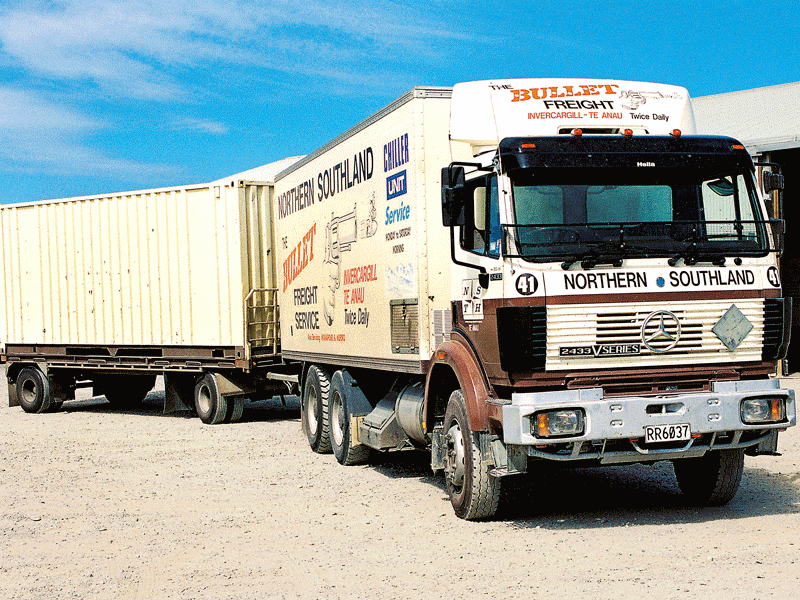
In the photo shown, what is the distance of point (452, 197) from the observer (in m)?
7.59

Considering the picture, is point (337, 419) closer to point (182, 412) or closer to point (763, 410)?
point (763, 410)

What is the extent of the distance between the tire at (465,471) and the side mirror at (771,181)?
2.92m

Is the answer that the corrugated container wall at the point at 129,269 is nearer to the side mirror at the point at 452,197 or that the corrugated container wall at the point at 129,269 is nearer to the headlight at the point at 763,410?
the side mirror at the point at 452,197

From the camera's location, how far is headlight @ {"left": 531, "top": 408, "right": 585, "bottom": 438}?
7141mm

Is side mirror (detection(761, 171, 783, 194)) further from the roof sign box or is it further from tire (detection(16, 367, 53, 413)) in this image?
tire (detection(16, 367, 53, 413))

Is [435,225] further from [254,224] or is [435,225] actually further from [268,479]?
[254,224]

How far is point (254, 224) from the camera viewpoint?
1641 centimetres

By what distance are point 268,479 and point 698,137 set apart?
18.6ft

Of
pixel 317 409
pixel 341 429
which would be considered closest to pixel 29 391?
pixel 317 409

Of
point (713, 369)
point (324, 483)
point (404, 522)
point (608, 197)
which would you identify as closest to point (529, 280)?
point (608, 197)

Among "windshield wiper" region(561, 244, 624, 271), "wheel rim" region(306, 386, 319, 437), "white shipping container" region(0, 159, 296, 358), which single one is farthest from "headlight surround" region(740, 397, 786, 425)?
"white shipping container" region(0, 159, 296, 358)

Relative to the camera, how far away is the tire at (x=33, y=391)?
62.8 ft

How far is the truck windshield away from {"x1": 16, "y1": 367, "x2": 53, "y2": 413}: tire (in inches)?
554

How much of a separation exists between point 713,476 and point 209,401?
400 inches
